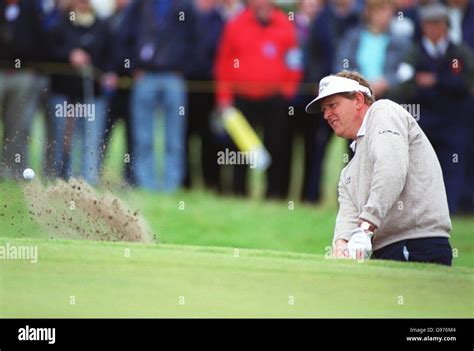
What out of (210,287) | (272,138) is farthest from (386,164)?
(272,138)

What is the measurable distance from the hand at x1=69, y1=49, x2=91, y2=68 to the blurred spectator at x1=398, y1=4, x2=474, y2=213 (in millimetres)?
2723

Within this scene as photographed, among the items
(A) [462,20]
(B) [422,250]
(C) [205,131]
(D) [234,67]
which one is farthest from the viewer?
(C) [205,131]

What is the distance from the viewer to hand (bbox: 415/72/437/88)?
12664 millimetres

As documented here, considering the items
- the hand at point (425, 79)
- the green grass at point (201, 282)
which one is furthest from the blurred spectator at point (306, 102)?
the green grass at point (201, 282)

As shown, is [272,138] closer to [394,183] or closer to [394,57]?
[394,57]

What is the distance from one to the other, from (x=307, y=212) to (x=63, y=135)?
8.76 feet

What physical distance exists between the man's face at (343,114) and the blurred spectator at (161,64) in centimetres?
496

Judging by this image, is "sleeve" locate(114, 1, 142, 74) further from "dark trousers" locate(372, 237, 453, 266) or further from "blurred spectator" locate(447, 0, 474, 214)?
"dark trousers" locate(372, 237, 453, 266)

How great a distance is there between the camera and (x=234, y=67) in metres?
13.3

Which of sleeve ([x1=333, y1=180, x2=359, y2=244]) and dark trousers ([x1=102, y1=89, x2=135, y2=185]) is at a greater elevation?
dark trousers ([x1=102, y1=89, x2=135, y2=185])

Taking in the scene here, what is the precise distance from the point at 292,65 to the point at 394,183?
19.3 feet

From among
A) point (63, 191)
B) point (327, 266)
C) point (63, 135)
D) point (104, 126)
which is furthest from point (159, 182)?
point (327, 266)

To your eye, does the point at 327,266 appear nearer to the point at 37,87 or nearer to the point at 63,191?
the point at 63,191

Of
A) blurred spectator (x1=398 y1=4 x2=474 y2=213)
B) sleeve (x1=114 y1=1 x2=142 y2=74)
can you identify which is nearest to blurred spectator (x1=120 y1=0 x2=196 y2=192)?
sleeve (x1=114 y1=1 x2=142 y2=74)
